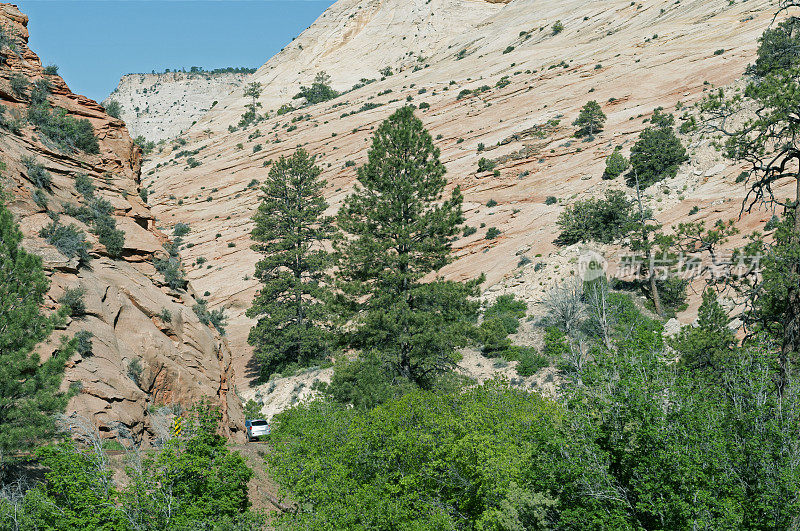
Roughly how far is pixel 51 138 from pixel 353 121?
51.0 meters

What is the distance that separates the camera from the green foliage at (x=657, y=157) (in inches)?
1553

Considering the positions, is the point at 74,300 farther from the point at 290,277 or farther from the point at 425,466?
the point at 290,277

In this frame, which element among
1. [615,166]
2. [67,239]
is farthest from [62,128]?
[615,166]

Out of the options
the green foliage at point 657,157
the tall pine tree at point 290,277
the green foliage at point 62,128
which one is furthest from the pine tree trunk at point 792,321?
the green foliage at point 657,157

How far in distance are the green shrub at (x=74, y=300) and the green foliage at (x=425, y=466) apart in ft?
24.8

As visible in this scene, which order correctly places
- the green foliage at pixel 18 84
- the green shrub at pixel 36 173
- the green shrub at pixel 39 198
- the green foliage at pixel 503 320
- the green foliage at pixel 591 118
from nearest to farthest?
the green shrub at pixel 39 198
the green shrub at pixel 36 173
the green foliage at pixel 18 84
the green foliage at pixel 503 320
the green foliage at pixel 591 118

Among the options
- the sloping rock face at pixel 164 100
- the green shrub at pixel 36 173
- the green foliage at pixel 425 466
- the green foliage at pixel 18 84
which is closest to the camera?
the green foliage at pixel 425 466

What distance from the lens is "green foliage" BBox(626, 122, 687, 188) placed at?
129ft

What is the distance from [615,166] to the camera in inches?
1652

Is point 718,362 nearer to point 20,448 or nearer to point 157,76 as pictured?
point 20,448

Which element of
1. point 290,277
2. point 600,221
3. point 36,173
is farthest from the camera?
point 290,277

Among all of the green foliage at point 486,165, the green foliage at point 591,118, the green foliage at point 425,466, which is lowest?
the green foliage at point 425,466

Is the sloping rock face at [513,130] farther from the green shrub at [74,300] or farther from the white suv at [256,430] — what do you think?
the green shrub at [74,300]

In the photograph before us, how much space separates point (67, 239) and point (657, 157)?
38028mm
